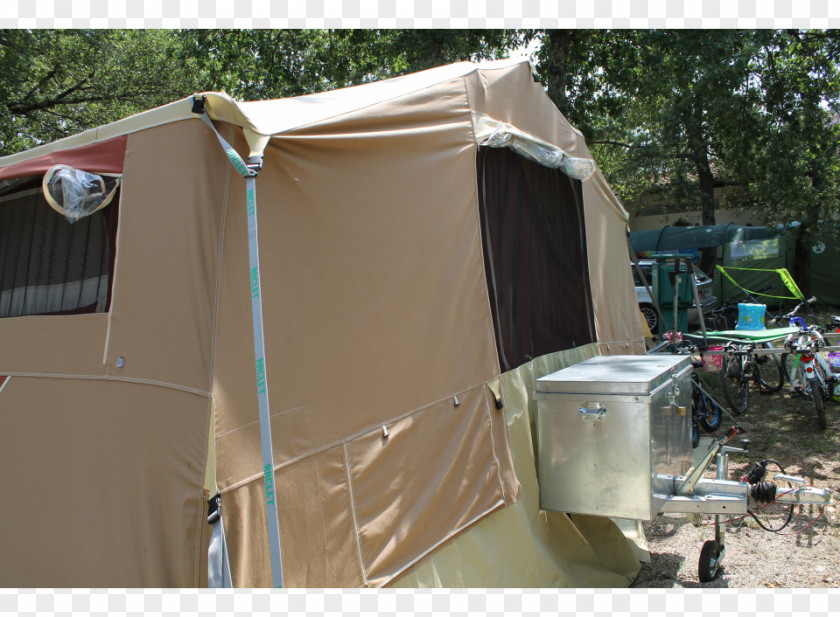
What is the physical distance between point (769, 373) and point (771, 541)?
19.2ft

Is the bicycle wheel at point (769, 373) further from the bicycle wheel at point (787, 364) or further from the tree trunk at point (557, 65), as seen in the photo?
the tree trunk at point (557, 65)

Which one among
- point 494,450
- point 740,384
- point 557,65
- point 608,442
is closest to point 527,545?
point 494,450

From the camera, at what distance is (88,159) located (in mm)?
2639

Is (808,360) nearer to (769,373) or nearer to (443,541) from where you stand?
(769,373)

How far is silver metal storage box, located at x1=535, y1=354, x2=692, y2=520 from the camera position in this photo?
3248mm

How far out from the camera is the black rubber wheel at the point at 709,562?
3951 mm

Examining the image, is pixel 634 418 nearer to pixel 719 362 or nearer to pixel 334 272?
pixel 334 272

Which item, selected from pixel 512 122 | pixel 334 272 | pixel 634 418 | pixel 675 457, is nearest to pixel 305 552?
pixel 334 272

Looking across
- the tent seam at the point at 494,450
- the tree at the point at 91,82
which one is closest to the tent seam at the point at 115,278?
the tent seam at the point at 494,450

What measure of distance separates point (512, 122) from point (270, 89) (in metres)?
8.50

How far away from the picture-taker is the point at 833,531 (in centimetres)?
471

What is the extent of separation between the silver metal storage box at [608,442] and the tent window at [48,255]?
223cm

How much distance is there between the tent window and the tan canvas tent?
1 centimetres

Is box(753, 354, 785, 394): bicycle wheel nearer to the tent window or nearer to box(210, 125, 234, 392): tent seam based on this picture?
box(210, 125, 234, 392): tent seam
